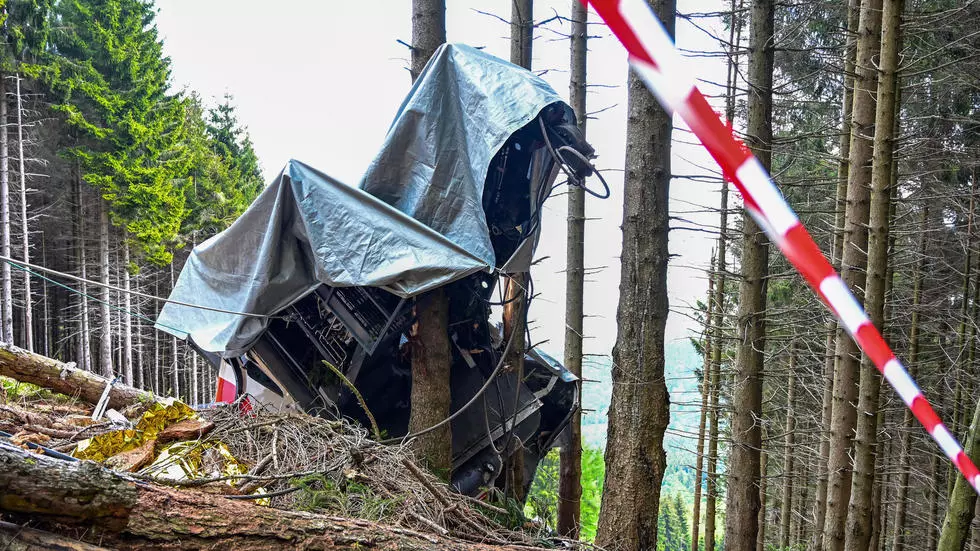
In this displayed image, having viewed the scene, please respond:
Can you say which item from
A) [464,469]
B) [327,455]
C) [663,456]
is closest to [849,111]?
[663,456]

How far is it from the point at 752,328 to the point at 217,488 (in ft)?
18.1

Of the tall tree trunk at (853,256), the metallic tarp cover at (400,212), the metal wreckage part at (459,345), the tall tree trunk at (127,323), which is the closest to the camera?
the metallic tarp cover at (400,212)

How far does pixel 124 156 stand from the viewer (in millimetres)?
16750

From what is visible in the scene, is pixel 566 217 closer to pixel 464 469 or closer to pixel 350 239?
pixel 464 469

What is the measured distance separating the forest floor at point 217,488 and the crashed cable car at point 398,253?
557mm

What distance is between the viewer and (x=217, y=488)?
2619 millimetres

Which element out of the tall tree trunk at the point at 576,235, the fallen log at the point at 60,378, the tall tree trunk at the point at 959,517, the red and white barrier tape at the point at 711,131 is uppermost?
the tall tree trunk at the point at 576,235

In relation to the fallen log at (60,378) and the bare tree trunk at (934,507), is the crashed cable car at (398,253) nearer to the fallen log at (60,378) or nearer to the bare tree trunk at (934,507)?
the fallen log at (60,378)

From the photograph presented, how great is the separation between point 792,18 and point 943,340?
23.1ft

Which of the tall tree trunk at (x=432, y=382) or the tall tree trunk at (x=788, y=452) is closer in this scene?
the tall tree trunk at (x=432, y=382)

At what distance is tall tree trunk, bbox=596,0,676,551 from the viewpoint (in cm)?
366

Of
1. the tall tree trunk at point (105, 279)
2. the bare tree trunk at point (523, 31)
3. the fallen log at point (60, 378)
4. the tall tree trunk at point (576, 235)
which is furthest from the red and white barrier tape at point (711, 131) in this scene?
the tall tree trunk at point (105, 279)

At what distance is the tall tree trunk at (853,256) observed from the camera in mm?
5590

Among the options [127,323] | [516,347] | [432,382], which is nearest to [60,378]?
[432,382]
